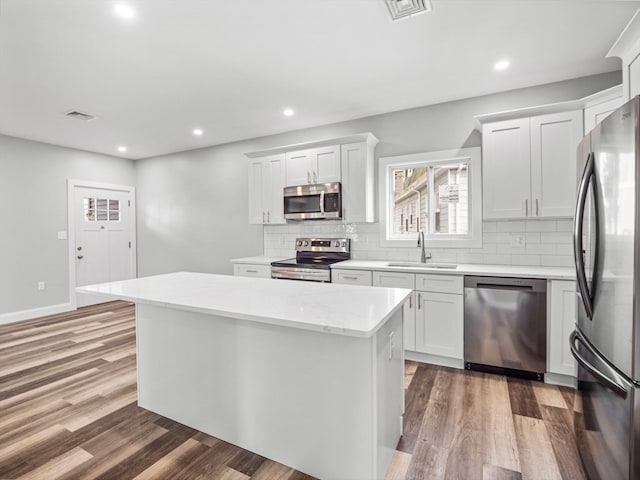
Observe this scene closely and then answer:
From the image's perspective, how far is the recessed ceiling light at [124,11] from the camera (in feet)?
6.56

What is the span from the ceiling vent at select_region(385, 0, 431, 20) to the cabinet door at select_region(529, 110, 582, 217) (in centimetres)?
156

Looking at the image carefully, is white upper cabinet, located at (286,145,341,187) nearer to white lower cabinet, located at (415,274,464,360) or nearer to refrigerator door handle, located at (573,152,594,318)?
white lower cabinet, located at (415,274,464,360)

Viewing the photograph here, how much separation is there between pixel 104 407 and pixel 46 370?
115 cm

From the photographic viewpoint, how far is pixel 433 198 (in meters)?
3.73

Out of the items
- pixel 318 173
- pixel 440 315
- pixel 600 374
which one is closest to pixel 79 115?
pixel 318 173

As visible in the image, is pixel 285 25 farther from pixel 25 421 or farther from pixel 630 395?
pixel 25 421

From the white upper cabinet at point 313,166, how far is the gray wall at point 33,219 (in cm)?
380

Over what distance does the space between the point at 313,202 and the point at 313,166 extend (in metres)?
0.44

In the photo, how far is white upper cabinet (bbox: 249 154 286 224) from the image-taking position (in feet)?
13.9

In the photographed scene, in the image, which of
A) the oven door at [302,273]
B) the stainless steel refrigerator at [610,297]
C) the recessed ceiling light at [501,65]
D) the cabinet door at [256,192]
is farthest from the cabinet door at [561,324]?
the cabinet door at [256,192]

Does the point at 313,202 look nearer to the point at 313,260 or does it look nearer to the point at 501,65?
the point at 313,260

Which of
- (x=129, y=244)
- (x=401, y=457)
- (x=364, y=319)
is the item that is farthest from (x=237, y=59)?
(x=129, y=244)

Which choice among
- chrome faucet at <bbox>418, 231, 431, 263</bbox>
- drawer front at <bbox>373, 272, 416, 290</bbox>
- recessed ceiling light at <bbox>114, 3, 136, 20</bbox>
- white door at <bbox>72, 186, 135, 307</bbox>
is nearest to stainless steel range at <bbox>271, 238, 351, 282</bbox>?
drawer front at <bbox>373, 272, 416, 290</bbox>

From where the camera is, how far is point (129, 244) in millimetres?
6148
